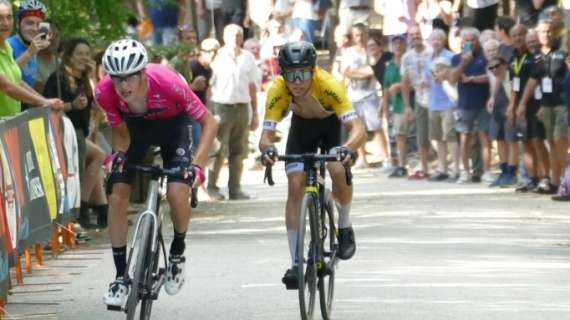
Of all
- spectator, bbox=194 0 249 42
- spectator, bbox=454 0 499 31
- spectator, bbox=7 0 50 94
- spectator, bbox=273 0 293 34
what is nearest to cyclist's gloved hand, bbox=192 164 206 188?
spectator, bbox=7 0 50 94

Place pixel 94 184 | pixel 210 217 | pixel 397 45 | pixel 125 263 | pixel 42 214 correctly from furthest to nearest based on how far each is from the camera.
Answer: pixel 397 45 → pixel 210 217 → pixel 94 184 → pixel 42 214 → pixel 125 263

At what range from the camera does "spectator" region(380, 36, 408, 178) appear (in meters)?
26.8

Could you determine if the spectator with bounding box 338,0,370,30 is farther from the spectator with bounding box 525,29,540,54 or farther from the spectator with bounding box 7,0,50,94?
the spectator with bounding box 7,0,50,94

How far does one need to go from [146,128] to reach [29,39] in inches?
227

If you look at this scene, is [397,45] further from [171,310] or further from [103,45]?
[171,310]

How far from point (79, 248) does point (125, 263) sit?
5.89 meters

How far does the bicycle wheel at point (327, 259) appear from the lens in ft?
39.1

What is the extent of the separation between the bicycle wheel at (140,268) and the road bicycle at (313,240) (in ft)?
3.49

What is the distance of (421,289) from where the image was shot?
13.4m

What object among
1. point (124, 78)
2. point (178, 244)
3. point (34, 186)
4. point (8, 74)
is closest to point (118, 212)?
point (178, 244)

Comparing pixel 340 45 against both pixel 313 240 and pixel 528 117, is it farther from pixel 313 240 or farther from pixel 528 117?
pixel 313 240

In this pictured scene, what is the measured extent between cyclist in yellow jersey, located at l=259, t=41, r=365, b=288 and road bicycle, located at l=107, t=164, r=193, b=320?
0.94m

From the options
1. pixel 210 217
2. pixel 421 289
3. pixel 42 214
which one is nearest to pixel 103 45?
pixel 210 217

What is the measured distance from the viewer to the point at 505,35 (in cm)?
2480
